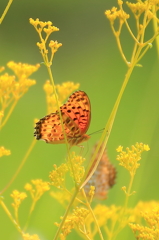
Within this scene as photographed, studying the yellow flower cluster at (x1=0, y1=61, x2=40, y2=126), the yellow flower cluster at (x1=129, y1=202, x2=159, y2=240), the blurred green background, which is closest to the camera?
the yellow flower cluster at (x1=129, y1=202, x2=159, y2=240)

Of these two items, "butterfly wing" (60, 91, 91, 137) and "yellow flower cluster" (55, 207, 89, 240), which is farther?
"butterfly wing" (60, 91, 91, 137)

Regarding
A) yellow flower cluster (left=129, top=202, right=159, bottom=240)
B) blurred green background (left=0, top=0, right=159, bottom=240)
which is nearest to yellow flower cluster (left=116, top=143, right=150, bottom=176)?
yellow flower cluster (left=129, top=202, right=159, bottom=240)

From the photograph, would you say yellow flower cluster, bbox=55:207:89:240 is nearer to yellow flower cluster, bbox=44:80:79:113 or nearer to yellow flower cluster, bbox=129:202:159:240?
yellow flower cluster, bbox=129:202:159:240

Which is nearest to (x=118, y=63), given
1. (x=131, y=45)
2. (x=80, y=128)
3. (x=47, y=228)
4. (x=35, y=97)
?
(x=131, y=45)

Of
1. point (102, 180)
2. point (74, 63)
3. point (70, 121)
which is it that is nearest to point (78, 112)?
point (70, 121)

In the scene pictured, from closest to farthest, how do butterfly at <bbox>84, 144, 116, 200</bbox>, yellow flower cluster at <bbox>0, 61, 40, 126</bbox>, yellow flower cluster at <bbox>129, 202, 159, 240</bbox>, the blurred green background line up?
yellow flower cluster at <bbox>129, 202, 159, 240</bbox>, yellow flower cluster at <bbox>0, 61, 40, 126</bbox>, butterfly at <bbox>84, 144, 116, 200</bbox>, the blurred green background

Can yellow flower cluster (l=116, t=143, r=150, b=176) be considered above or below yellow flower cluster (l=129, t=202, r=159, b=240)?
above

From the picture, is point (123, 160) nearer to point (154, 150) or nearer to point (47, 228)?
point (154, 150)

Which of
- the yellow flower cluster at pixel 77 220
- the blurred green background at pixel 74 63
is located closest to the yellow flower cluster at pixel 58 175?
the yellow flower cluster at pixel 77 220
